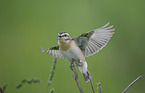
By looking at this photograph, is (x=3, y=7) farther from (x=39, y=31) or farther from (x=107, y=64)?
(x=107, y=64)

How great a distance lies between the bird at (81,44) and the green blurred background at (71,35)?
1328 mm

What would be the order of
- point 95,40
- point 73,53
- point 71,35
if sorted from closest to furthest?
point 73,53 < point 95,40 < point 71,35

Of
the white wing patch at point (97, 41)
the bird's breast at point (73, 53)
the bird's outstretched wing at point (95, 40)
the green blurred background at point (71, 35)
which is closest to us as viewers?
the bird's breast at point (73, 53)

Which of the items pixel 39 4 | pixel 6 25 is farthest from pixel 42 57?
pixel 39 4

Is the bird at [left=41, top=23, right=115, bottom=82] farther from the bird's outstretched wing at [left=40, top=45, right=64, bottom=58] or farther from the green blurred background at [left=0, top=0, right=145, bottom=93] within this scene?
the green blurred background at [left=0, top=0, right=145, bottom=93]

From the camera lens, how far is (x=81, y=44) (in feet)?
9.50

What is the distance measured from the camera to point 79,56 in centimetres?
282

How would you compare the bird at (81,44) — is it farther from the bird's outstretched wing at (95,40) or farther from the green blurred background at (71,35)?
the green blurred background at (71,35)

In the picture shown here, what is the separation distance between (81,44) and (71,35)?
2.04 metres

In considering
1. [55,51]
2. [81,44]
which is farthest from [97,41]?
[55,51]

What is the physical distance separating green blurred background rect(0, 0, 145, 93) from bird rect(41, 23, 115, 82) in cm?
133

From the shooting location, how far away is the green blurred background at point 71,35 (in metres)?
4.39

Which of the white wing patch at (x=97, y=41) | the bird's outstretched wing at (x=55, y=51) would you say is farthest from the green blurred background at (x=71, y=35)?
the white wing patch at (x=97, y=41)

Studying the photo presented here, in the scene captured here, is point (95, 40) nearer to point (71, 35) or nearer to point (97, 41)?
point (97, 41)
